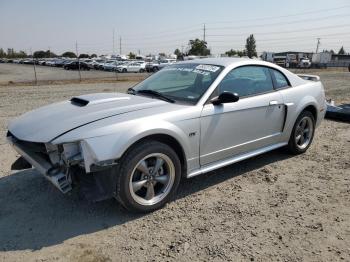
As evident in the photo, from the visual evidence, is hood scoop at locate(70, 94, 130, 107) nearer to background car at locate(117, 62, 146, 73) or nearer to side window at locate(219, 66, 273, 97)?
side window at locate(219, 66, 273, 97)

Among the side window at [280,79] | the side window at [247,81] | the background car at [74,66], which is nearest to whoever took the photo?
the side window at [247,81]

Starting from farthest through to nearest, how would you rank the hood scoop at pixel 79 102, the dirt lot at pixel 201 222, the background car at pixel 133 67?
1. the background car at pixel 133 67
2. the hood scoop at pixel 79 102
3. the dirt lot at pixel 201 222

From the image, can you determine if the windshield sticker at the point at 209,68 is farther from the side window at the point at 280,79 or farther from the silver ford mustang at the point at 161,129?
the side window at the point at 280,79

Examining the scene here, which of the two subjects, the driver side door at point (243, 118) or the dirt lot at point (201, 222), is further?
the driver side door at point (243, 118)

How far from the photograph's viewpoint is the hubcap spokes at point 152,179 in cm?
355

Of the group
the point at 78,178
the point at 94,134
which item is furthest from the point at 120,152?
the point at 78,178

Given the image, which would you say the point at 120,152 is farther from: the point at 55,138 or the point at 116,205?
the point at 116,205

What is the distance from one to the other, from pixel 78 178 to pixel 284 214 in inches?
85.3

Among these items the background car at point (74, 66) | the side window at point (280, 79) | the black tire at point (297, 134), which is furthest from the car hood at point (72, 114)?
the background car at point (74, 66)

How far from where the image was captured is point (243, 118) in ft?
14.3

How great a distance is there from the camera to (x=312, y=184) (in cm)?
448

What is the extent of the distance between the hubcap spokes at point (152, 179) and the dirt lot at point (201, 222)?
7.7 inches

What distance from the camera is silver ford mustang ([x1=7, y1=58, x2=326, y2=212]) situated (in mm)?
3277

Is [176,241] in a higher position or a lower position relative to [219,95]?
lower
